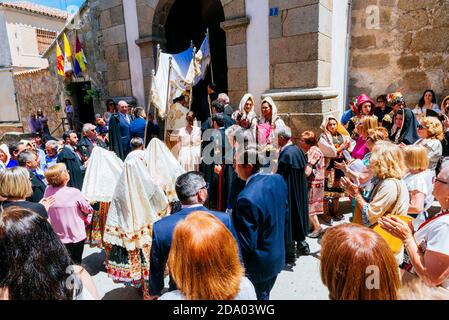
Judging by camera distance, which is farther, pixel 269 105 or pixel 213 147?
pixel 269 105

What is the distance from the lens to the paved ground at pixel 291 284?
3.00 m

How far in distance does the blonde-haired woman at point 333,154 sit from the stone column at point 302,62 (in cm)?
82

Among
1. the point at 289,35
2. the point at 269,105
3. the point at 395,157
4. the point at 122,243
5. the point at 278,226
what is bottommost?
the point at 122,243

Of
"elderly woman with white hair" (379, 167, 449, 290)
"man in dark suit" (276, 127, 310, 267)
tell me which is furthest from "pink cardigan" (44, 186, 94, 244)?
"elderly woman with white hair" (379, 167, 449, 290)

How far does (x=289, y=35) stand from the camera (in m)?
5.32

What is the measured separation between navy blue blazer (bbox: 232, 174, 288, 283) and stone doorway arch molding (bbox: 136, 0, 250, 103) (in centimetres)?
412

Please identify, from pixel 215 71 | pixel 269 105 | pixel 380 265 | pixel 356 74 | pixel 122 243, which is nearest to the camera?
pixel 380 265

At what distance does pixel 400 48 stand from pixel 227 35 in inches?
142

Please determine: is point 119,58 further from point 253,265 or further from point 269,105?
point 253,265

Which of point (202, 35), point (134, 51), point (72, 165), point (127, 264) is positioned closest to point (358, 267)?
point (127, 264)

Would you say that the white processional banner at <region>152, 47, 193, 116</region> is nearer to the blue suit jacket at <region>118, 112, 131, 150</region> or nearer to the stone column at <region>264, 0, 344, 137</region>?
the blue suit jacket at <region>118, 112, 131, 150</region>

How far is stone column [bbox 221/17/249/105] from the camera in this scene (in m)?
5.80
